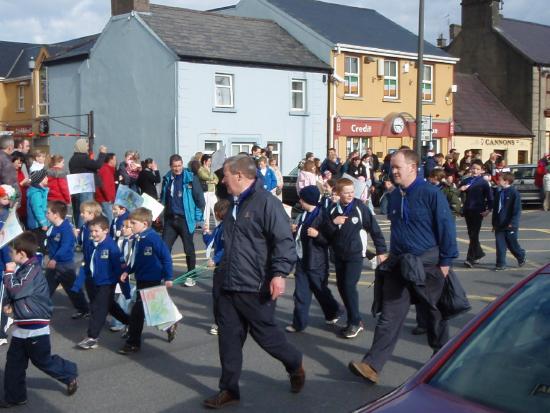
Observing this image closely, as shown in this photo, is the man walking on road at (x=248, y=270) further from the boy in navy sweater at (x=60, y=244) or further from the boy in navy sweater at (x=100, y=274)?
the boy in navy sweater at (x=60, y=244)

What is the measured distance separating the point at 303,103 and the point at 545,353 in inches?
1170

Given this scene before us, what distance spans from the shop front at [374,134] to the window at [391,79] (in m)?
1.09

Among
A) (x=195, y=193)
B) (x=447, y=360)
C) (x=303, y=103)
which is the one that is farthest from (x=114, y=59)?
(x=447, y=360)

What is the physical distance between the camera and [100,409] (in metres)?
5.82

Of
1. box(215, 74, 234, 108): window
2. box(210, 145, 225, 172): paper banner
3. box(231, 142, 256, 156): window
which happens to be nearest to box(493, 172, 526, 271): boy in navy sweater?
box(210, 145, 225, 172): paper banner

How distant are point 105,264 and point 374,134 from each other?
28356 millimetres

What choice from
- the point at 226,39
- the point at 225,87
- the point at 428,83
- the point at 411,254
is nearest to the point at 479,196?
the point at 411,254

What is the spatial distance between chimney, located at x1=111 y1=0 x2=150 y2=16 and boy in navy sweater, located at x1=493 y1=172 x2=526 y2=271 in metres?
21.3

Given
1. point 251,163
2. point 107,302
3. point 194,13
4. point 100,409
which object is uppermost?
point 194,13

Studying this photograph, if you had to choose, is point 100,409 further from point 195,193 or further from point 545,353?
point 195,193

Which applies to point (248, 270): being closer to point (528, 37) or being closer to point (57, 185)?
point (57, 185)

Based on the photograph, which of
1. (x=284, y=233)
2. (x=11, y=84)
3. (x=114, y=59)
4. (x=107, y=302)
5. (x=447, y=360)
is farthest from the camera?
(x=11, y=84)

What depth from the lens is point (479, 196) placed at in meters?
12.6

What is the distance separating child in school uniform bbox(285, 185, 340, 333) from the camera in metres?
7.98
